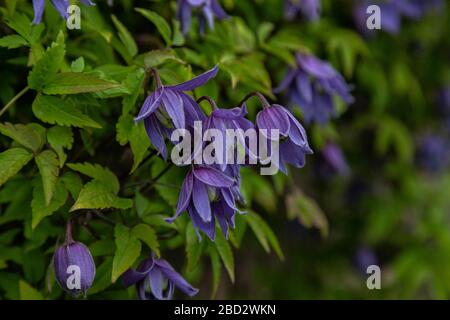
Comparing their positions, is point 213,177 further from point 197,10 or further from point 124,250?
point 197,10

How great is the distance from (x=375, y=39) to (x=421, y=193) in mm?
620

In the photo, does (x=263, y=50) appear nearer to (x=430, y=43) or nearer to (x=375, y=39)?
(x=375, y=39)

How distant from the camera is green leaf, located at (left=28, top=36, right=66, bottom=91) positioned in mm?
1243

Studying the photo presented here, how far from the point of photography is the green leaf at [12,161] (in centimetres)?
119

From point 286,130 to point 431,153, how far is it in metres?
1.62

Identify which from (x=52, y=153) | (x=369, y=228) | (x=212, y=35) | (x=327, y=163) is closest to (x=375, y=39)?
(x=327, y=163)

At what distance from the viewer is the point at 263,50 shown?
5.82 feet

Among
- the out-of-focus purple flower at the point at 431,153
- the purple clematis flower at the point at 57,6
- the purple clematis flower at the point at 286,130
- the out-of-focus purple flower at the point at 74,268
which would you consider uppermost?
the out-of-focus purple flower at the point at 431,153

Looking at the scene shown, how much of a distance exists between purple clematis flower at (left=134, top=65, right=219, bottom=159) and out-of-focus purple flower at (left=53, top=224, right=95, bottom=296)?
8.5 inches

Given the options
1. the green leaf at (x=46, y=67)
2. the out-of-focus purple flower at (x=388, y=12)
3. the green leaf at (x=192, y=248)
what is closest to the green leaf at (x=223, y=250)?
the green leaf at (x=192, y=248)

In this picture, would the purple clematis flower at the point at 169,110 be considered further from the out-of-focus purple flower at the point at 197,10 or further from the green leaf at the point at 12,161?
the out-of-focus purple flower at the point at 197,10

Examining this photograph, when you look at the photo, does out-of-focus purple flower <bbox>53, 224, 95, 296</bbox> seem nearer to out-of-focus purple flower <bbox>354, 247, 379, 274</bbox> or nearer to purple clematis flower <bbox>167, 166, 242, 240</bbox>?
purple clematis flower <bbox>167, 166, 242, 240</bbox>
